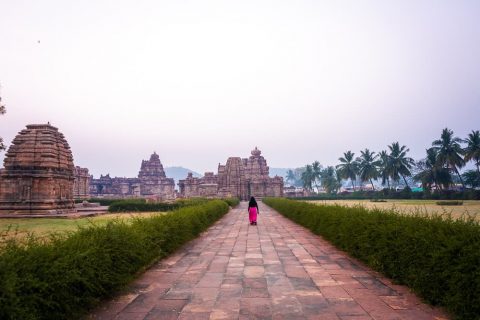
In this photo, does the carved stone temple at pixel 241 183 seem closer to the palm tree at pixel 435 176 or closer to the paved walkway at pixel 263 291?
the palm tree at pixel 435 176

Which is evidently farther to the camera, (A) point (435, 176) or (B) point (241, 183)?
(B) point (241, 183)

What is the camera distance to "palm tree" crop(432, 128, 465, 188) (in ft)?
179

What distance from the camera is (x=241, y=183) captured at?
69.8 metres

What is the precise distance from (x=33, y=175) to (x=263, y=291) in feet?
93.0

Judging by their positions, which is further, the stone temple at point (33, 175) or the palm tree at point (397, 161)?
the palm tree at point (397, 161)

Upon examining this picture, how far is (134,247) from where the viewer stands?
693 centimetres

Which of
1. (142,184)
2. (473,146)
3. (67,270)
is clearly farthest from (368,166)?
(67,270)

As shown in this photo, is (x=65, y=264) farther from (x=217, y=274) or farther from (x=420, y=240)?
(x=420, y=240)

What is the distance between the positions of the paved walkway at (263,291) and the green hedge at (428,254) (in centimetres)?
29

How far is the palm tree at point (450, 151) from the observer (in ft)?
179

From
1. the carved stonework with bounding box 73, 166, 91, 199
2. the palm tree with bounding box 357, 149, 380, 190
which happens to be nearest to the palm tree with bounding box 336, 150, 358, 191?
the palm tree with bounding box 357, 149, 380, 190

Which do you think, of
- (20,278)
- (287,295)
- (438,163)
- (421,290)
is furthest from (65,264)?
(438,163)

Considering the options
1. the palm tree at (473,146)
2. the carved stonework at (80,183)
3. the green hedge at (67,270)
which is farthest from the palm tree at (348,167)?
the green hedge at (67,270)

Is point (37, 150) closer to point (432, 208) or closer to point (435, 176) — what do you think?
point (432, 208)
